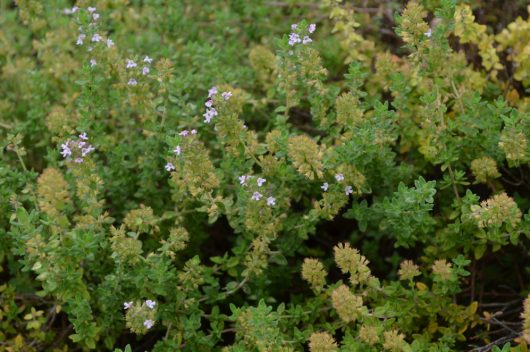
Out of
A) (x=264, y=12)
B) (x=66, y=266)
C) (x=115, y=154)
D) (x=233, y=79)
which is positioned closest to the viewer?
(x=66, y=266)

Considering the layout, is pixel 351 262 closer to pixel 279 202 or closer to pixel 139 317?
pixel 279 202

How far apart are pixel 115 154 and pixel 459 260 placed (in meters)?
1.50

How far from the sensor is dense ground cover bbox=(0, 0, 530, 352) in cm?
267

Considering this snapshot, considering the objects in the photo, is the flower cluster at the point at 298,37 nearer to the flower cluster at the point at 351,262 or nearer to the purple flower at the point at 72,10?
the flower cluster at the point at 351,262

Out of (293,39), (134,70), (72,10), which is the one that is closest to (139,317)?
(134,70)

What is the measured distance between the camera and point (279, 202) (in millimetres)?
2914

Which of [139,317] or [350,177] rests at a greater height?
[350,177]

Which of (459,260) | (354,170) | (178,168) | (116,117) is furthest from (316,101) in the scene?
(116,117)

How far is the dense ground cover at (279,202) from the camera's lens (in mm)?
2670

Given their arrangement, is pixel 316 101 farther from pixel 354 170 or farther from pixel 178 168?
pixel 178 168

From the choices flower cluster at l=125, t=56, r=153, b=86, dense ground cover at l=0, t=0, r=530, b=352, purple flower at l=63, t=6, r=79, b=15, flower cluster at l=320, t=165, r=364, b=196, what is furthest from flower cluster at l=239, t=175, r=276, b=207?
purple flower at l=63, t=6, r=79, b=15

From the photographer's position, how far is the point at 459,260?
9.00 feet

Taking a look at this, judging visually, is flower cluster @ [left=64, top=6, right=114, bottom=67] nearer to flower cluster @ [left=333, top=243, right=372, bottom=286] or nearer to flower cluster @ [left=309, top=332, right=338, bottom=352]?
flower cluster @ [left=333, top=243, right=372, bottom=286]

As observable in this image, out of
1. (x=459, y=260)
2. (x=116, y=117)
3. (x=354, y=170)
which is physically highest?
(x=354, y=170)
